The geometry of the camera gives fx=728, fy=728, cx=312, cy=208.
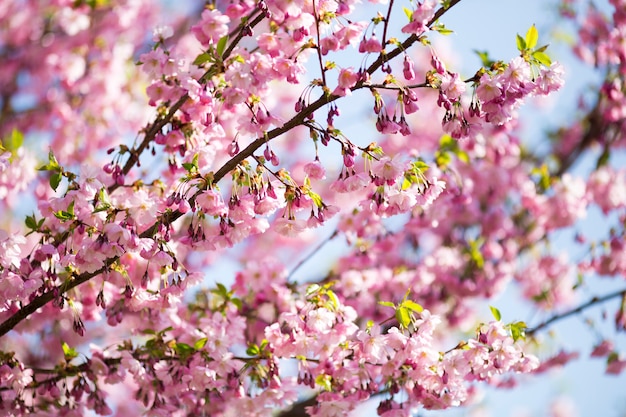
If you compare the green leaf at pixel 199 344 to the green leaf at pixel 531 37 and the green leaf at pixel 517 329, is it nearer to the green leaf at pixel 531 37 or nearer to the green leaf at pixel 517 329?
the green leaf at pixel 517 329

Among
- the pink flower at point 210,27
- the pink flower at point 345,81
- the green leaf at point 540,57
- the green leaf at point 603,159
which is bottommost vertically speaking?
the green leaf at point 540,57

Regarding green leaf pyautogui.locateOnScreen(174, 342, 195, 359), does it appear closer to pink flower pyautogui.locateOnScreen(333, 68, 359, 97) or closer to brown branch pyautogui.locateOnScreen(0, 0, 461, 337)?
brown branch pyautogui.locateOnScreen(0, 0, 461, 337)

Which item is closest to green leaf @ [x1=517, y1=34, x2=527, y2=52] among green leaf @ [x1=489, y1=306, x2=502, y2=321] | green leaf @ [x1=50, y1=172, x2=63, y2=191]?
green leaf @ [x1=489, y1=306, x2=502, y2=321]

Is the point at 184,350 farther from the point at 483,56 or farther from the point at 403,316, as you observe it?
the point at 483,56

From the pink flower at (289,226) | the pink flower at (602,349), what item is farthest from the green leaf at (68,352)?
the pink flower at (602,349)

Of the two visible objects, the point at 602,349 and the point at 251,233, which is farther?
the point at 602,349

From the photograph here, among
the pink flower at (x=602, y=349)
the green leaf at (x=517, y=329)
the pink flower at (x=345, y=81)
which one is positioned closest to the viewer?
the pink flower at (x=345, y=81)

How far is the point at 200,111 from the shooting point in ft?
10.8

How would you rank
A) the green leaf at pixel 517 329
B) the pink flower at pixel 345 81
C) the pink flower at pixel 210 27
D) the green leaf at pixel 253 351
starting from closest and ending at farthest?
the pink flower at pixel 345 81 < the pink flower at pixel 210 27 < the green leaf at pixel 517 329 < the green leaf at pixel 253 351

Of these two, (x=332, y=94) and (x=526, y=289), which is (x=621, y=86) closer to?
(x=526, y=289)

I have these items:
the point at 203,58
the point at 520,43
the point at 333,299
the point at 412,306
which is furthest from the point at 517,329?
the point at 203,58

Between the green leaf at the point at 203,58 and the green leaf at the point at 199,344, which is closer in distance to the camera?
the green leaf at the point at 203,58

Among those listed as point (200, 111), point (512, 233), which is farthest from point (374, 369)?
point (512, 233)

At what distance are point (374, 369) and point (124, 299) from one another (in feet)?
4.32
